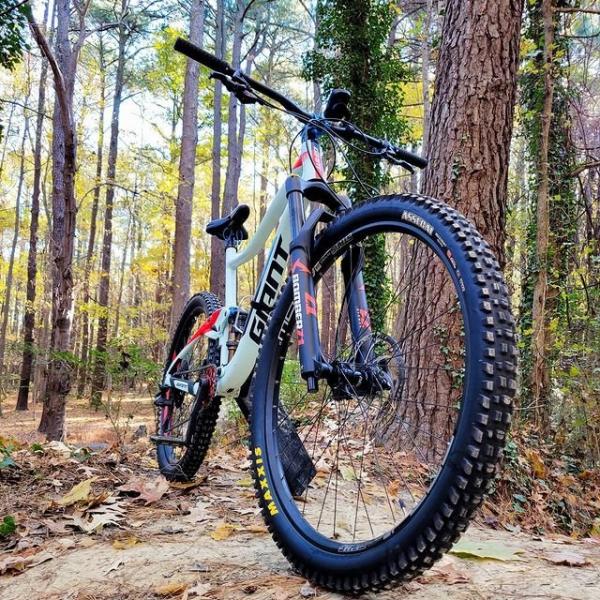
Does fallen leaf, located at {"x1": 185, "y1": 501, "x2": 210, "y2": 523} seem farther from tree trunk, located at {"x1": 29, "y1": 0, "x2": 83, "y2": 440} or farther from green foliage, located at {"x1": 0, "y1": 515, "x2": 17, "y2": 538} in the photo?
tree trunk, located at {"x1": 29, "y1": 0, "x2": 83, "y2": 440}

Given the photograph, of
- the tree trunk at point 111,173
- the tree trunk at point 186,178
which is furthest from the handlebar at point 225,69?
the tree trunk at point 111,173

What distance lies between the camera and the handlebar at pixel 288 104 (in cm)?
199

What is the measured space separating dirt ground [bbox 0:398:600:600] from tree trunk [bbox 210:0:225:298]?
33.2ft

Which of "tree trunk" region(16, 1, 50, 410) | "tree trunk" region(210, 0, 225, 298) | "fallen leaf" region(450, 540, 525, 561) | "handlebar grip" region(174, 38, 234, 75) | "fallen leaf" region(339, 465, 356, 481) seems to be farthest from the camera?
"tree trunk" region(16, 1, 50, 410)

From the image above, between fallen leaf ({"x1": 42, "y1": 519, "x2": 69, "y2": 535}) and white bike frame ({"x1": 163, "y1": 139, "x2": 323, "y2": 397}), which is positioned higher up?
white bike frame ({"x1": 163, "y1": 139, "x2": 323, "y2": 397})

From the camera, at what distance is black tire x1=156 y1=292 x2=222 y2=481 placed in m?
2.93

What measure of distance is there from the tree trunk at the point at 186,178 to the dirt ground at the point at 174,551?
370 inches

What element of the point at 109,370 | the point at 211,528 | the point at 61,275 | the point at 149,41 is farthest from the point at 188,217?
the point at 211,528

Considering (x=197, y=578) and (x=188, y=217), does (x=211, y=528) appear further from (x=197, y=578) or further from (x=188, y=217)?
(x=188, y=217)

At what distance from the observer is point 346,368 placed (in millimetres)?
1772

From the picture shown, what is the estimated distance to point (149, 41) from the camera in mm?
18891

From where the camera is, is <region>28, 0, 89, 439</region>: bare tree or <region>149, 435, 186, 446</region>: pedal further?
<region>28, 0, 89, 439</region>: bare tree

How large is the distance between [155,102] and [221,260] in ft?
36.9

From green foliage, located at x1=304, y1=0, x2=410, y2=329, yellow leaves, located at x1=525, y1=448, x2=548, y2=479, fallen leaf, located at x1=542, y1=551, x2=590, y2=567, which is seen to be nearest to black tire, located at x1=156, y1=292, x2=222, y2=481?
fallen leaf, located at x1=542, y1=551, x2=590, y2=567
